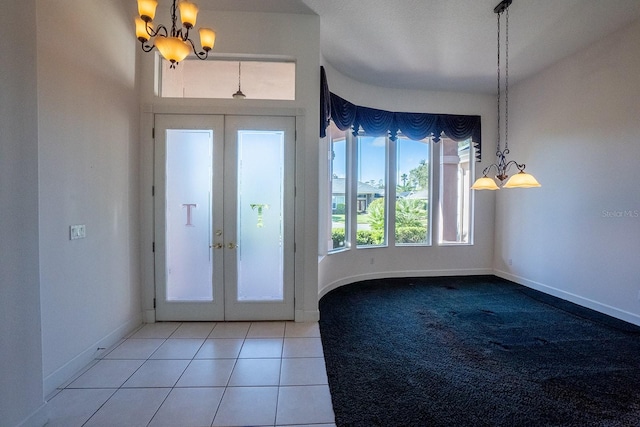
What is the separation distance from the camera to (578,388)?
7.30 feet

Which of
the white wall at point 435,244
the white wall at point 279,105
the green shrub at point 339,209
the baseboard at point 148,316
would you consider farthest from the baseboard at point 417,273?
the baseboard at point 148,316

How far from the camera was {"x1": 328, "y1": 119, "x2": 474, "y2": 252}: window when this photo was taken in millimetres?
4988

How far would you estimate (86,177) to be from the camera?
2.51 m

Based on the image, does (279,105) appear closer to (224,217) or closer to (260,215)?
Answer: (260,215)

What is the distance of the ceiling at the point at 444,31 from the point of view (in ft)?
10.4

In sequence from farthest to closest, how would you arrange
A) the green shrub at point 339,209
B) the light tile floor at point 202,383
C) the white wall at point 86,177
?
the green shrub at point 339,209, the white wall at point 86,177, the light tile floor at point 202,383

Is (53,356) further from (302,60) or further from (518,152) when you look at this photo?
(518,152)

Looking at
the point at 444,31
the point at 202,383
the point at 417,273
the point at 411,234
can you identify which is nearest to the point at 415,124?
the point at 444,31

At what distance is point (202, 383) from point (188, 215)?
5.97ft

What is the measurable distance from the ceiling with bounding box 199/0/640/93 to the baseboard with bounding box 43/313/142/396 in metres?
3.54

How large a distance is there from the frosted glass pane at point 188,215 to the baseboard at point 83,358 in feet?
1.62

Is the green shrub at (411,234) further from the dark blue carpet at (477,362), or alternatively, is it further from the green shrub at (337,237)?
the dark blue carpet at (477,362)

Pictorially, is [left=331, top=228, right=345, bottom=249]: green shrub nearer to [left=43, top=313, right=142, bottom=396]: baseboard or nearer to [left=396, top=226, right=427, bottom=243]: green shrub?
[left=396, top=226, right=427, bottom=243]: green shrub

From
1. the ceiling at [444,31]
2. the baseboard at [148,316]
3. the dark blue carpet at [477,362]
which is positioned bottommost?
the dark blue carpet at [477,362]
